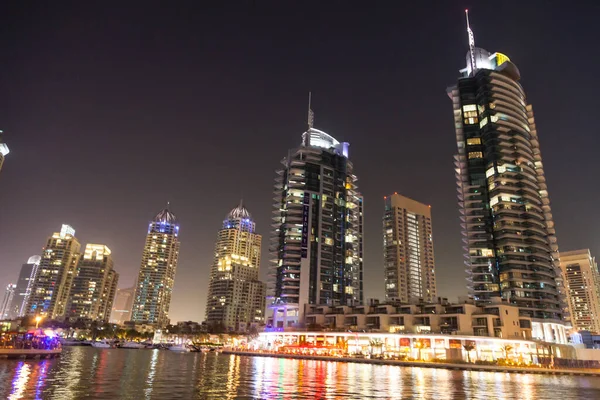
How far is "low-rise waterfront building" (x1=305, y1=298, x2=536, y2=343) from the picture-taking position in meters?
120

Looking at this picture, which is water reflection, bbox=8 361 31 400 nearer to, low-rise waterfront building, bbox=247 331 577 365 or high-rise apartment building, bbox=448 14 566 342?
low-rise waterfront building, bbox=247 331 577 365

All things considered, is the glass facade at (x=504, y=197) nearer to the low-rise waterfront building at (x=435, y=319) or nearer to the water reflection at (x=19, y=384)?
the low-rise waterfront building at (x=435, y=319)

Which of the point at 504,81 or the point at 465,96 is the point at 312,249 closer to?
the point at 465,96

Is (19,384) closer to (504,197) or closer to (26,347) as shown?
(26,347)

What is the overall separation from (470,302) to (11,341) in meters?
122

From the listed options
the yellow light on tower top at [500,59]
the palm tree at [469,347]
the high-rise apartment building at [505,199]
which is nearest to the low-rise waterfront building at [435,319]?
the palm tree at [469,347]

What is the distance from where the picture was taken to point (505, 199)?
158500 mm

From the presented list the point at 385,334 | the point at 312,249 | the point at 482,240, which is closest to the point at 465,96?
the point at 482,240

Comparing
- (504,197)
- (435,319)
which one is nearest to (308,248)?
(435,319)

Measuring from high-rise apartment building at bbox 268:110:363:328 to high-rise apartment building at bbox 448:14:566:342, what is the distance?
54.2 meters

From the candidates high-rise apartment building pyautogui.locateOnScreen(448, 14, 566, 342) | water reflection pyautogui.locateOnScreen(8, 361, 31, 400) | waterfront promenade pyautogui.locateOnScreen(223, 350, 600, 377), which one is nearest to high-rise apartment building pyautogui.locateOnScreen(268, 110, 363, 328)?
waterfront promenade pyautogui.locateOnScreen(223, 350, 600, 377)

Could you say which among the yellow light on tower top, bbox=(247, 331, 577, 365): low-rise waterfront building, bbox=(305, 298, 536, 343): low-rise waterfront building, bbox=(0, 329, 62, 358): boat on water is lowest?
bbox=(0, 329, 62, 358): boat on water

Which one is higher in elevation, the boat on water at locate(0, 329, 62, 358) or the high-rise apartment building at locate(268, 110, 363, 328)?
the high-rise apartment building at locate(268, 110, 363, 328)

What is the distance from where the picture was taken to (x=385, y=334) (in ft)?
433
